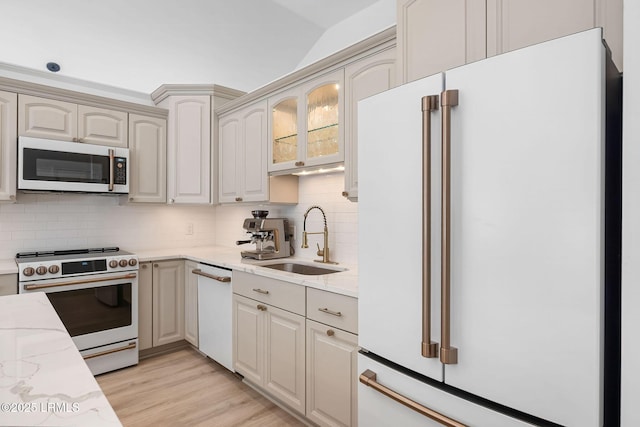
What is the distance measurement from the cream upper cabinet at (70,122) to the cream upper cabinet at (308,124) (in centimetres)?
138

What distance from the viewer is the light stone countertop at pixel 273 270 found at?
75.0 inches

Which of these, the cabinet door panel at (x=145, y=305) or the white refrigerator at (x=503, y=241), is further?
the cabinet door panel at (x=145, y=305)

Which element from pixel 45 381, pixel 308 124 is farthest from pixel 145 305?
pixel 45 381

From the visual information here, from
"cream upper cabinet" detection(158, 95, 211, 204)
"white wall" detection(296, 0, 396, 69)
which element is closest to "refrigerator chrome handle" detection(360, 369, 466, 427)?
"white wall" detection(296, 0, 396, 69)

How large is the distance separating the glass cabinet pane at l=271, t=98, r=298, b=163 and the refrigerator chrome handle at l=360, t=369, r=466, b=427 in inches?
64.7

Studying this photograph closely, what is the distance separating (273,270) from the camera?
7.74ft

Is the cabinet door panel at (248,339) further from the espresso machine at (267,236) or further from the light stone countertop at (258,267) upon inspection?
the espresso machine at (267,236)

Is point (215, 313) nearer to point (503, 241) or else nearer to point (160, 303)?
point (160, 303)

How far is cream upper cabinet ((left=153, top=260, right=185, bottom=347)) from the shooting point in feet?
10.2

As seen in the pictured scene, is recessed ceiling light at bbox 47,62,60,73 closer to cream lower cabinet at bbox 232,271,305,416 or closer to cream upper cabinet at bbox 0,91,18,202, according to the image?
cream upper cabinet at bbox 0,91,18,202

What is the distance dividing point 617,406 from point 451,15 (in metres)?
1.41

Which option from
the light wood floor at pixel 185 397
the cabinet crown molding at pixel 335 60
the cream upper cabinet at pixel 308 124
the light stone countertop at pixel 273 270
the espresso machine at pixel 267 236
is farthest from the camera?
the espresso machine at pixel 267 236

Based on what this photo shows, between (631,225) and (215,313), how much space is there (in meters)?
2.63

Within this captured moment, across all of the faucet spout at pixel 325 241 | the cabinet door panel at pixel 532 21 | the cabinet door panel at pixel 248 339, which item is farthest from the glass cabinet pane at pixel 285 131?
the cabinet door panel at pixel 532 21
